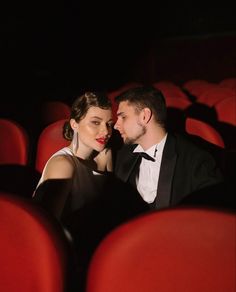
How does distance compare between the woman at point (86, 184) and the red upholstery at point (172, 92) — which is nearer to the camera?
the woman at point (86, 184)

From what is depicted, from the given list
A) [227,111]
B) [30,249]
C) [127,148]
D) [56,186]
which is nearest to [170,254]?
[30,249]

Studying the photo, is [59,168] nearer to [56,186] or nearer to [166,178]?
[56,186]

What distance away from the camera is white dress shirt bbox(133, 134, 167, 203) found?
1.66 metres

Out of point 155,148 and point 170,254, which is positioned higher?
point 170,254

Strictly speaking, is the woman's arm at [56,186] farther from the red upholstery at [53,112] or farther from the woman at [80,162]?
the red upholstery at [53,112]

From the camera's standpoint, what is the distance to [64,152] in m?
1.60

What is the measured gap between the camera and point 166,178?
1.57 metres

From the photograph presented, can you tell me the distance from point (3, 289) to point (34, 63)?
730cm

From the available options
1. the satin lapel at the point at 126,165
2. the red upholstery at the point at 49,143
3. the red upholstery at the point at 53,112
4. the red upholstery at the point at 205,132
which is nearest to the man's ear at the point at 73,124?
the red upholstery at the point at 49,143

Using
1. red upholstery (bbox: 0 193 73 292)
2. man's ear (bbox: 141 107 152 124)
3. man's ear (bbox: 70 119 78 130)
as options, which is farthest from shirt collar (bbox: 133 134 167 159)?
red upholstery (bbox: 0 193 73 292)

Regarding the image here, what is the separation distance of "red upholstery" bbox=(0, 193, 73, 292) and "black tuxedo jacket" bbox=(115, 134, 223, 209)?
82 centimetres

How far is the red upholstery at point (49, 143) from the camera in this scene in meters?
1.88

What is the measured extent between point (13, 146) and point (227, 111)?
1.86 metres

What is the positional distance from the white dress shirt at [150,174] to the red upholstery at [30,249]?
36.3 inches
